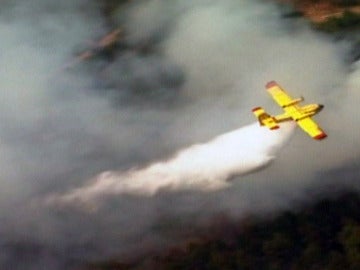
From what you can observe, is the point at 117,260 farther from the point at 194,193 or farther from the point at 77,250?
the point at 194,193

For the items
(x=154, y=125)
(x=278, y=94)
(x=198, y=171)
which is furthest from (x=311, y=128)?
(x=154, y=125)

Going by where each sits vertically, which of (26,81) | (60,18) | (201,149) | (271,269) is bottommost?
(271,269)

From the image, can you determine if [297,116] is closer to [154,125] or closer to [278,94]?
[278,94]

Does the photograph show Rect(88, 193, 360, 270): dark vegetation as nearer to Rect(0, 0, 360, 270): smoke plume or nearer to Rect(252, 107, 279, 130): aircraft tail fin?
Rect(0, 0, 360, 270): smoke plume

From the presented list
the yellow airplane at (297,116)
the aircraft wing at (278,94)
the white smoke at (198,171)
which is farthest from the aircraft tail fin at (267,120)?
the aircraft wing at (278,94)

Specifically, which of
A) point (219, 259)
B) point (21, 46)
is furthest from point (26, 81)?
point (219, 259)

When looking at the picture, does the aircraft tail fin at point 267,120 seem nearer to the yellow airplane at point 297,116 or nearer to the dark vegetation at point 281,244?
the yellow airplane at point 297,116
